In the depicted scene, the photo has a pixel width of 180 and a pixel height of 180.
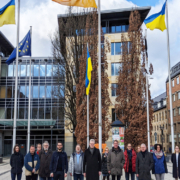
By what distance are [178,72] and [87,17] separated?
31.2 meters

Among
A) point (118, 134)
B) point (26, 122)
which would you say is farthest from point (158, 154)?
point (26, 122)

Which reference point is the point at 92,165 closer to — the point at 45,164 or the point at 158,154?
the point at 45,164

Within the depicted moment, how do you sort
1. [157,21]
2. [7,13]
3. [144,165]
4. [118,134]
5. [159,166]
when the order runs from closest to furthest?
[144,165] → [159,166] → [7,13] → [157,21] → [118,134]

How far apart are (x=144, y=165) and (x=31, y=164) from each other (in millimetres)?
4065

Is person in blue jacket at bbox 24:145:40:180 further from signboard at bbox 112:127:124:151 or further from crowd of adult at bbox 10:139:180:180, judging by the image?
signboard at bbox 112:127:124:151

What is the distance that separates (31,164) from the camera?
33.4 ft

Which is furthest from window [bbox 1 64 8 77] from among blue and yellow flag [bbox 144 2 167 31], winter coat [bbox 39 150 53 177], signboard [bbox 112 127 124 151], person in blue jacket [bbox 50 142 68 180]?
person in blue jacket [bbox 50 142 68 180]

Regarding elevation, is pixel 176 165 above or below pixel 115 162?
below

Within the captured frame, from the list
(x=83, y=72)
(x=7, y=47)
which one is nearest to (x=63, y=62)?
(x=83, y=72)

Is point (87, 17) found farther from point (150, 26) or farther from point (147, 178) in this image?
point (147, 178)

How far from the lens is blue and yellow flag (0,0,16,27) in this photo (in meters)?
14.3

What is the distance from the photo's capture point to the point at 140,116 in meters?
25.4

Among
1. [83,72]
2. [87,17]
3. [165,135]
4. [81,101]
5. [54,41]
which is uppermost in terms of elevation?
[87,17]

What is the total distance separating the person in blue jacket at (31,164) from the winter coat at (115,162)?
8.79 feet
